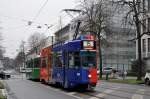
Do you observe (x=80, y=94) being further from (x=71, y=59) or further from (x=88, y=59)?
(x=71, y=59)

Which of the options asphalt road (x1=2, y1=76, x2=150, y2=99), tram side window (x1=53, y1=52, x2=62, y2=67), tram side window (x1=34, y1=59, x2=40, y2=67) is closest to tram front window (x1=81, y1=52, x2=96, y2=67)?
asphalt road (x1=2, y1=76, x2=150, y2=99)

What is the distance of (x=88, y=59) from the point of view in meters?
27.4

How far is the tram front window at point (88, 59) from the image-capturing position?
89.6ft

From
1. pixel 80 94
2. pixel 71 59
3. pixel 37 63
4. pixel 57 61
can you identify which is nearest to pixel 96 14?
pixel 37 63

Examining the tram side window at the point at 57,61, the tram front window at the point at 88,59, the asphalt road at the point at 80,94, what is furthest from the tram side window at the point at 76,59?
the tram side window at the point at 57,61

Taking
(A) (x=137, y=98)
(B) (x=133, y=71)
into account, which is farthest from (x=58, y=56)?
(B) (x=133, y=71)

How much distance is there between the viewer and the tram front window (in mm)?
27312

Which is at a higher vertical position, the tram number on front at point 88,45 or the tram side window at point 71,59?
the tram number on front at point 88,45

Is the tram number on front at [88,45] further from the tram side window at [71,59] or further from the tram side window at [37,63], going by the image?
the tram side window at [37,63]

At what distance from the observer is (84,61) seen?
27.4 meters

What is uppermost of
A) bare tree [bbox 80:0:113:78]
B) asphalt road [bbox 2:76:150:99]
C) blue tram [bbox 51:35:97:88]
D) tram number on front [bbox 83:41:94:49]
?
bare tree [bbox 80:0:113:78]

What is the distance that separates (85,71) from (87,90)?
2718mm

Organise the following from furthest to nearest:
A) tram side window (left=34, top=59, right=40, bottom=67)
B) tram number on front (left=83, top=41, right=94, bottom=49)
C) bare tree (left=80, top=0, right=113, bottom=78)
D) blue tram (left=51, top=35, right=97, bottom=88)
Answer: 1. bare tree (left=80, top=0, right=113, bottom=78)
2. tram side window (left=34, top=59, right=40, bottom=67)
3. tram number on front (left=83, top=41, right=94, bottom=49)
4. blue tram (left=51, top=35, right=97, bottom=88)

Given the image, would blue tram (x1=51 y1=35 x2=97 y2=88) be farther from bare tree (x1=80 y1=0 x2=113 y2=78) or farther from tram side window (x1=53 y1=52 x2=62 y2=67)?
bare tree (x1=80 y1=0 x2=113 y2=78)
